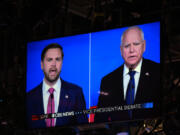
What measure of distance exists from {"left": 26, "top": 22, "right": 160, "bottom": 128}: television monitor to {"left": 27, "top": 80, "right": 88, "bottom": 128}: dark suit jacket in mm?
31

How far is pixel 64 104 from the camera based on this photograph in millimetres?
7215

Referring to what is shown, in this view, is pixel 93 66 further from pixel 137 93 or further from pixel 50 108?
pixel 50 108

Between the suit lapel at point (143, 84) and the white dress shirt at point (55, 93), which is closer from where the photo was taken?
the suit lapel at point (143, 84)

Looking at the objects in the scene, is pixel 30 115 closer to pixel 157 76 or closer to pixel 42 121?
pixel 42 121

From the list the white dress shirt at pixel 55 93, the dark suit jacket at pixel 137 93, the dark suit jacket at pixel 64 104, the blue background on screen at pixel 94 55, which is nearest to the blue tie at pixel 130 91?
the dark suit jacket at pixel 137 93

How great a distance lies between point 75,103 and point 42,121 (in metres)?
0.61

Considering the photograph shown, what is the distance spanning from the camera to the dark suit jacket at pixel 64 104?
7035 millimetres

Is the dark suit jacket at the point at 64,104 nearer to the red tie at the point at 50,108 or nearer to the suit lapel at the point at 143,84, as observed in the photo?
the red tie at the point at 50,108

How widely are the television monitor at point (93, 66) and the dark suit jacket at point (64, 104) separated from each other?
0.10 ft

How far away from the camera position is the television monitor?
6695 millimetres

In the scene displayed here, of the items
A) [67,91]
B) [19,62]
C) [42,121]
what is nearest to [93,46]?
[67,91]

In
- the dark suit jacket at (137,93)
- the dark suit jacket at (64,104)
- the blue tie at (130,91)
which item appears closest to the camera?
the dark suit jacket at (137,93)

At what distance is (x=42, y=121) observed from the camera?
728cm

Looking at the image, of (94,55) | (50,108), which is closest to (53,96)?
(50,108)
